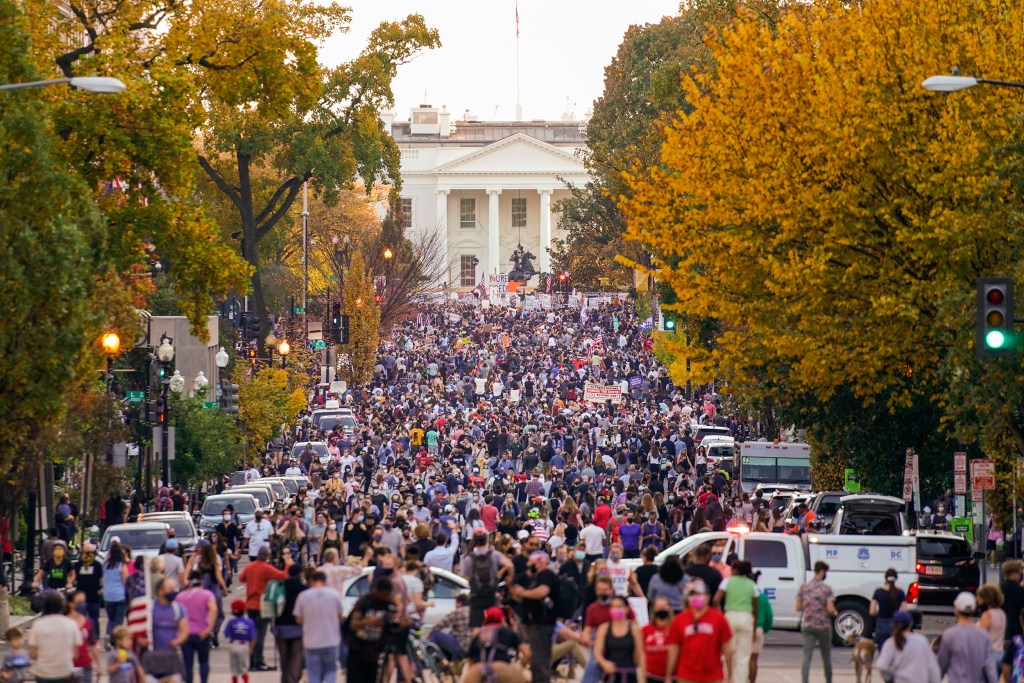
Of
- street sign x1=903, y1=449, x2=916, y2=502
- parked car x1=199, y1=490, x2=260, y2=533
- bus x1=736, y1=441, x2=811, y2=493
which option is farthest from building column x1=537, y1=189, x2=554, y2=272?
street sign x1=903, y1=449, x2=916, y2=502

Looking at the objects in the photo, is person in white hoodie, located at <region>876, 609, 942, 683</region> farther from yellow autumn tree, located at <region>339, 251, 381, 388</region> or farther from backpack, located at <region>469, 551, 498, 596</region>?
yellow autumn tree, located at <region>339, 251, 381, 388</region>

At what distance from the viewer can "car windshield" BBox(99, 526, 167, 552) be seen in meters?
28.3

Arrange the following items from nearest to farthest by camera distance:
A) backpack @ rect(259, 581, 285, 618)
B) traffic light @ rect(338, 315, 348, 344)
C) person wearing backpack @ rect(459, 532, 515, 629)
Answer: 1. backpack @ rect(259, 581, 285, 618)
2. person wearing backpack @ rect(459, 532, 515, 629)
3. traffic light @ rect(338, 315, 348, 344)

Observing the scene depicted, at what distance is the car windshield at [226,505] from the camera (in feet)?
121

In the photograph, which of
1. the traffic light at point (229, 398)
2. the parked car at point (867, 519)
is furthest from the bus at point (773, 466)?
the parked car at point (867, 519)

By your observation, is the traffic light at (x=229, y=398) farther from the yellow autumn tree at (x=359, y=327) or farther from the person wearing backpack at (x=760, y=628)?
the yellow autumn tree at (x=359, y=327)

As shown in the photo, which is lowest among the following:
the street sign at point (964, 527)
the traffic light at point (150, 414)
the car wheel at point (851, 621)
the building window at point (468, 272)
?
the car wheel at point (851, 621)

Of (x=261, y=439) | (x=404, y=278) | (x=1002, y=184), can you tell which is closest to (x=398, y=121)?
(x=404, y=278)

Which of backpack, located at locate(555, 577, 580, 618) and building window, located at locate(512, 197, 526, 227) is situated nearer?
backpack, located at locate(555, 577, 580, 618)

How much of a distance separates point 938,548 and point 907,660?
45.0 ft

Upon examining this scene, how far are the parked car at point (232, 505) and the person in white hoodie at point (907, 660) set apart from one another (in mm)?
21487

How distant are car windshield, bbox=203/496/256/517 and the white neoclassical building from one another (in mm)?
116493

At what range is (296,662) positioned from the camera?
18266mm

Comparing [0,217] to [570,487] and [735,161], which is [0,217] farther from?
[570,487]
